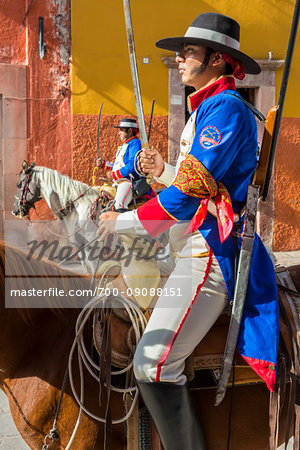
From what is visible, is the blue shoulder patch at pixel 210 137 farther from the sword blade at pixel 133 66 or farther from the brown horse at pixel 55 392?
the brown horse at pixel 55 392

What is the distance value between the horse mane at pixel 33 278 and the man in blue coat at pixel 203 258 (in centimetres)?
43

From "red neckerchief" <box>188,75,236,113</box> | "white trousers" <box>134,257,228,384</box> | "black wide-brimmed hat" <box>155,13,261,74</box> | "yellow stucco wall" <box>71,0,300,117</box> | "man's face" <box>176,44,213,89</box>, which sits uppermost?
"yellow stucco wall" <box>71,0,300,117</box>

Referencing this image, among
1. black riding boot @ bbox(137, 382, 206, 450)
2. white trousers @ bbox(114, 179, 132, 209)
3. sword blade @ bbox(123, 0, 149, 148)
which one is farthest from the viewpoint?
white trousers @ bbox(114, 179, 132, 209)

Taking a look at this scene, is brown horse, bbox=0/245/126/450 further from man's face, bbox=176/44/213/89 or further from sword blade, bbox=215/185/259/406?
man's face, bbox=176/44/213/89

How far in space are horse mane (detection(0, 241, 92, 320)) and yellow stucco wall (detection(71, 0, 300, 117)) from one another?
22.3ft

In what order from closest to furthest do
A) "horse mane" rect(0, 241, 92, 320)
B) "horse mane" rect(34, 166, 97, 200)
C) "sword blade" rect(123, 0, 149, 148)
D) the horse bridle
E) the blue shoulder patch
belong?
the blue shoulder patch → "sword blade" rect(123, 0, 149, 148) → "horse mane" rect(0, 241, 92, 320) → "horse mane" rect(34, 166, 97, 200) → the horse bridle


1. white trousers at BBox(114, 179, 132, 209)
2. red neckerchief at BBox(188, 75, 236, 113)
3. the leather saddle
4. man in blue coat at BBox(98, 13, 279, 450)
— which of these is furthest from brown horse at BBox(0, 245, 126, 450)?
white trousers at BBox(114, 179, 132, 209)

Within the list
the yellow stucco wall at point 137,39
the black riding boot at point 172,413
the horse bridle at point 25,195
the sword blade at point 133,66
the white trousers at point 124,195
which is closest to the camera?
the black riding boot at point 172,413

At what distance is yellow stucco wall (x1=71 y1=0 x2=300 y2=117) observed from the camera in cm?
856

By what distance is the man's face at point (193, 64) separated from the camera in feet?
6.87

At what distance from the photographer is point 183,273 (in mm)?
2043

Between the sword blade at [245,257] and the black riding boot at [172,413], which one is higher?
the sword blade at [245,257]

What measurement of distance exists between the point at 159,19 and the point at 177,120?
193 cm

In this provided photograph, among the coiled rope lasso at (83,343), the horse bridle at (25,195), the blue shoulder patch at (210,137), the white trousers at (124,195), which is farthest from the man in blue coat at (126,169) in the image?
the blue shoulder patch at (210,137)
